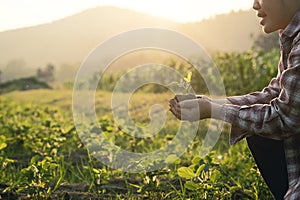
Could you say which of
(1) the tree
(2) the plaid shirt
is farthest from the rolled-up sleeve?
(1) the tree

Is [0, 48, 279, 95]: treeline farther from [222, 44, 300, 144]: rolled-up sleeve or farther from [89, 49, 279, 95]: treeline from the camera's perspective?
[222, 44, 300, 144]: rolled-up sleeve

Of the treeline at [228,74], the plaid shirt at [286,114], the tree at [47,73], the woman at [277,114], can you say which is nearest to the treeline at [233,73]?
the treeline at [228,74]

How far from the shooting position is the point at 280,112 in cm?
158

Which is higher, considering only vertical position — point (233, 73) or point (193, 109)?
point (233, 73)

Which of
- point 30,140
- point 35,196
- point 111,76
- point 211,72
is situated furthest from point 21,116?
point 111,76

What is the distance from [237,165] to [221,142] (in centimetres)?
100

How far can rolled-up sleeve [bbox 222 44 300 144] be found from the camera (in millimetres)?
1549

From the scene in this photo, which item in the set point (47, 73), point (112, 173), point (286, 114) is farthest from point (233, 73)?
point (47, 73)

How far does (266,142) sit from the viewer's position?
1858 millimetres

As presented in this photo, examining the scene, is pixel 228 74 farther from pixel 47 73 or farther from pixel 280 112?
pixel 47 73

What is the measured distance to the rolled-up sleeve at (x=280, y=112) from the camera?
1549mm

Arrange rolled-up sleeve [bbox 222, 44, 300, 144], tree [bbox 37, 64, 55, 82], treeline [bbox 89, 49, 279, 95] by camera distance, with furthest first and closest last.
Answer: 1. tree [bbox 37, 64, 55, 82]
2. treeline [bbox 89, 49, 279, 95]
3. rolled-up sleeve [bbox 222, 44, 300, 144]

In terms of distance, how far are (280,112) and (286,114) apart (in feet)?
0.06

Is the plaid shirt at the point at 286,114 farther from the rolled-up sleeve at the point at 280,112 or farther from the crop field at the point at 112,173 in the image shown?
the crop field at the point at 112,173
